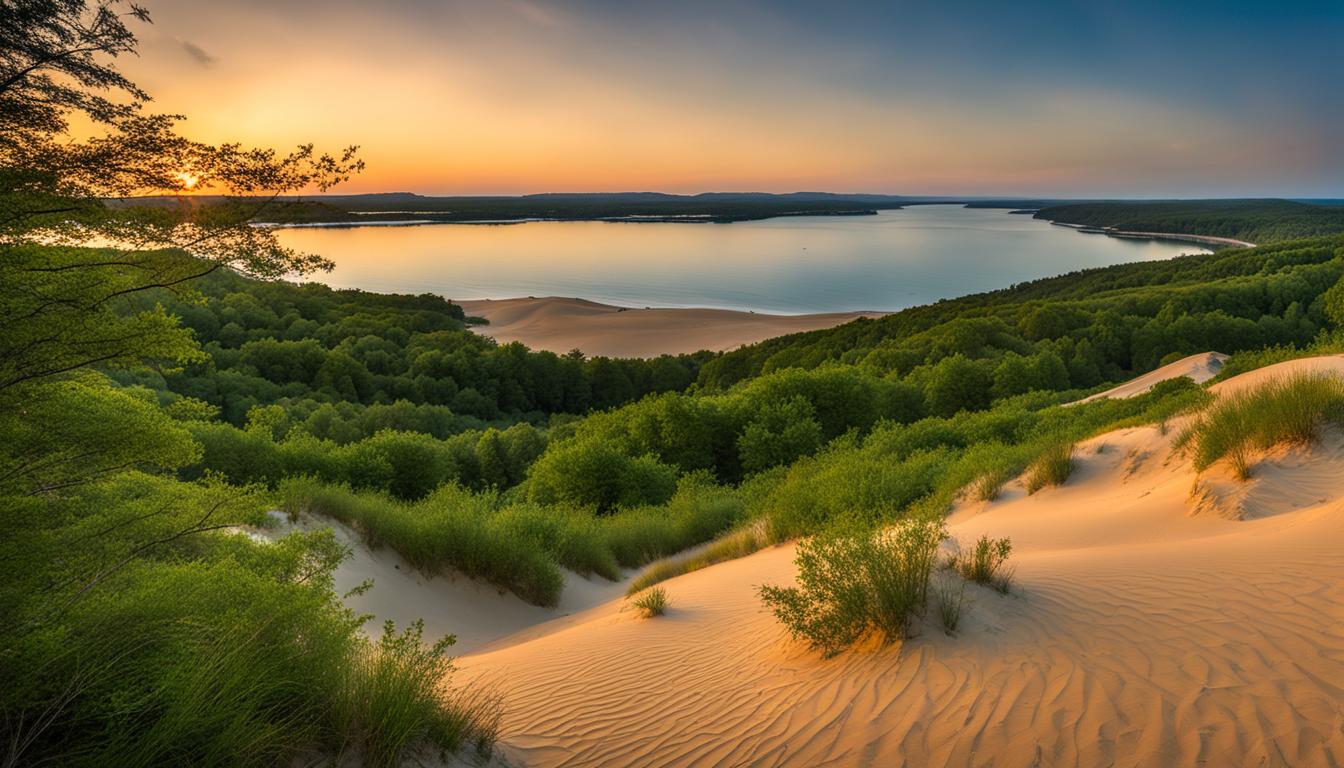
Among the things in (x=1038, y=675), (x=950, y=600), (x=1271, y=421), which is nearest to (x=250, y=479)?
(x=950, y=600)

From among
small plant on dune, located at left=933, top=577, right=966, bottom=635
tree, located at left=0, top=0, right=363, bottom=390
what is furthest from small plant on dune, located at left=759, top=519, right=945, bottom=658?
tree, located at left=0, top=0, right=363, bottom=390

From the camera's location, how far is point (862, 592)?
5406 mm

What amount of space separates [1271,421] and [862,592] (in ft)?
25.7

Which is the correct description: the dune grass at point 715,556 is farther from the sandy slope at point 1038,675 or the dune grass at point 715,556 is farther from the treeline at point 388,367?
the treeline at point 388,367

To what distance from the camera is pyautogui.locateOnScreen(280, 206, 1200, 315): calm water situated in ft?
316

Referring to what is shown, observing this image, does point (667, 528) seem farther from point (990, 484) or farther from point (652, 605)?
point (652, 605)

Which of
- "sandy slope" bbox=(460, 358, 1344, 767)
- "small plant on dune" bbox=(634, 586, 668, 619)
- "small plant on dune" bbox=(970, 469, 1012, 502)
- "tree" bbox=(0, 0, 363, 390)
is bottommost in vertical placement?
"small plant on dune" bbox=(970, 469, 1012, 502)

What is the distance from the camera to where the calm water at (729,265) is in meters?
96.2

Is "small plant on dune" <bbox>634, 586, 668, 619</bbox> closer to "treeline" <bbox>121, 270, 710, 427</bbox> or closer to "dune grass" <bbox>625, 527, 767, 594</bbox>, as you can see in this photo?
"dune grass" <bbox>625, 527, 767, 594</bbox>

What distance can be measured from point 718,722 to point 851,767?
1.15 metres

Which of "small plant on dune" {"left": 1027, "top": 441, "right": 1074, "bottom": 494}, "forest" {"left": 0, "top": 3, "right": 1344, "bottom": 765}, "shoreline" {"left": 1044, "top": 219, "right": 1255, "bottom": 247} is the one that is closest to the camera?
"forest" {"left": 0, "top": 3, "right": 1344, "bottom": 765}

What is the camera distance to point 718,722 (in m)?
4.85

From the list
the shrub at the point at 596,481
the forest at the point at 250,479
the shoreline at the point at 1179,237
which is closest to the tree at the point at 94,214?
the forest at the point at 250,479

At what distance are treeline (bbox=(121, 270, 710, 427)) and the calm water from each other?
55.3 ft
